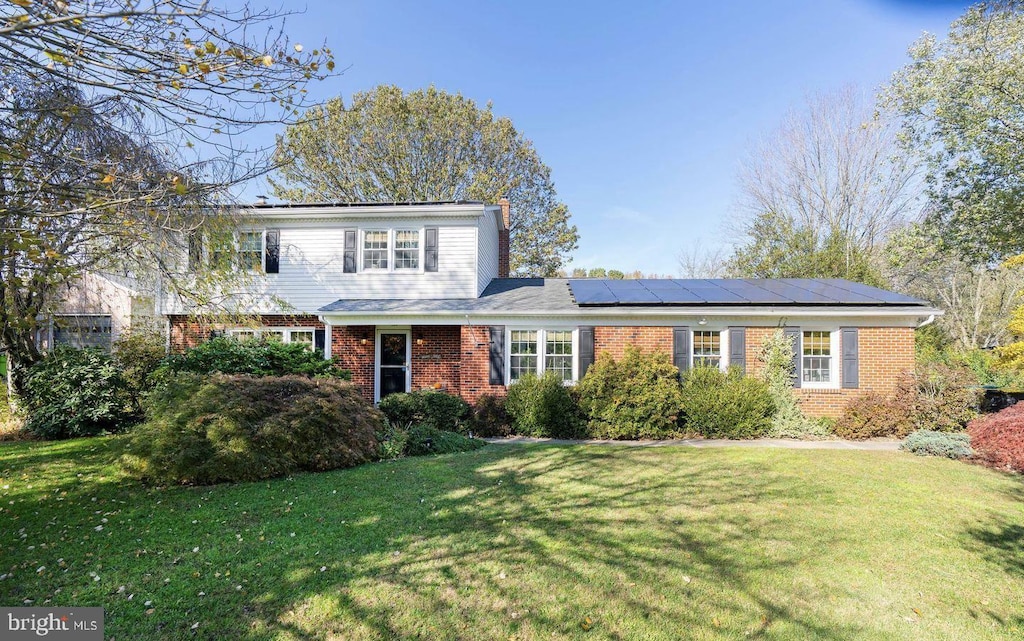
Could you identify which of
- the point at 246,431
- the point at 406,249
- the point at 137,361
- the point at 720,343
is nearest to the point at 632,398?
the point at 720,343

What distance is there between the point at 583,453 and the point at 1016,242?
14.2 metres

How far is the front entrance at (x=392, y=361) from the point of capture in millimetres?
12742

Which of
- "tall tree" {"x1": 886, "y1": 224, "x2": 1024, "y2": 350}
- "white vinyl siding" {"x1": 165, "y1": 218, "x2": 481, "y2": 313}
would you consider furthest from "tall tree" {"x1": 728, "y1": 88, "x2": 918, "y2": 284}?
"white vinyl siding" {"x1": 165, "y1": 218, "x2": 481, "y2": 313}

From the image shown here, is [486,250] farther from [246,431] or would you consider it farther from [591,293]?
[246,431]

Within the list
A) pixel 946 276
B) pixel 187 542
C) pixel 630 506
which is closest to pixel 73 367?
pixel 187 542

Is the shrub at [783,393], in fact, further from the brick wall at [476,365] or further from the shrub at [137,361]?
the shrub at [137,361]

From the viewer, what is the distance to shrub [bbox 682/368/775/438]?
32.2ft

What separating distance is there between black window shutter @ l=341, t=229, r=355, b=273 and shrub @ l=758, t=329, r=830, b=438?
439 inches

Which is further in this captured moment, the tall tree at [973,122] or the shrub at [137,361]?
the tall tree at [973,122]

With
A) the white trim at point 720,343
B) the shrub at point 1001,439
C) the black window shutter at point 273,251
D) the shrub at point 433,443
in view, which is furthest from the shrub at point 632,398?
the black window shutter at point 273,251

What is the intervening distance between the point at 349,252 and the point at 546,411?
749 centimetres

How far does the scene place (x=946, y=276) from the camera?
2570cm

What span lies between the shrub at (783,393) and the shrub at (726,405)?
236mm

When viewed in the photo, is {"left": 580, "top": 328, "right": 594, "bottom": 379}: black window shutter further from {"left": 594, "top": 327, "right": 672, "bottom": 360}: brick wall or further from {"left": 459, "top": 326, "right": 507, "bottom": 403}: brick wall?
{"left": 459, "top": 326, "right": 507, "bottom": 403}: brick wall
